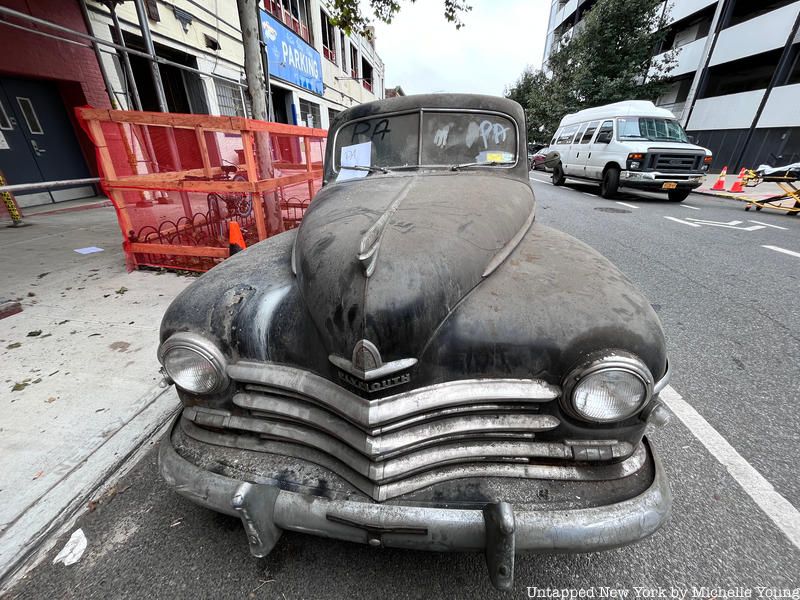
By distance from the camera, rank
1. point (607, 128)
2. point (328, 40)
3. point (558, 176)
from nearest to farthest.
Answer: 1. point (607, 128)
2. point (558, 176)
3. point (328, 40)

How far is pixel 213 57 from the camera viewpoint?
10883 millimetres

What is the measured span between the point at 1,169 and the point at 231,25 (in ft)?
26.4

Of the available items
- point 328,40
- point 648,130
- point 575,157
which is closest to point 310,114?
point 328,40

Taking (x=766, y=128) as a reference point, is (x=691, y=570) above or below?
below

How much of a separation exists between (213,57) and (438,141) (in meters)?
12.1

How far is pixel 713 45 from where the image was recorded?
18719mm

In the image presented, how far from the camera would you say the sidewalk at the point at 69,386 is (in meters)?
1.83

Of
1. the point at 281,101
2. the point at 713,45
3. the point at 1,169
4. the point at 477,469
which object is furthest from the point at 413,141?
the point at 713,45

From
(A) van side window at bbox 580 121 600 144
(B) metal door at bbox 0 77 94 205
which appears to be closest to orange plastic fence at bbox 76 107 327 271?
(B) metal door at bbox 0 77 94 205

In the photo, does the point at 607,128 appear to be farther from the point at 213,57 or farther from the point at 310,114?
the point at 310,114

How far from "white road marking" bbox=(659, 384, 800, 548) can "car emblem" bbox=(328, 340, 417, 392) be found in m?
2.01

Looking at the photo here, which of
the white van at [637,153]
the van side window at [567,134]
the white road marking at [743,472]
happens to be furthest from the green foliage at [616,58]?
the white road marking at [743,472]

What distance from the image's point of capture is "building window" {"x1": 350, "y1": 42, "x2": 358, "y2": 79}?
26.8 meters

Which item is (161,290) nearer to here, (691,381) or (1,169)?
(691,381)
